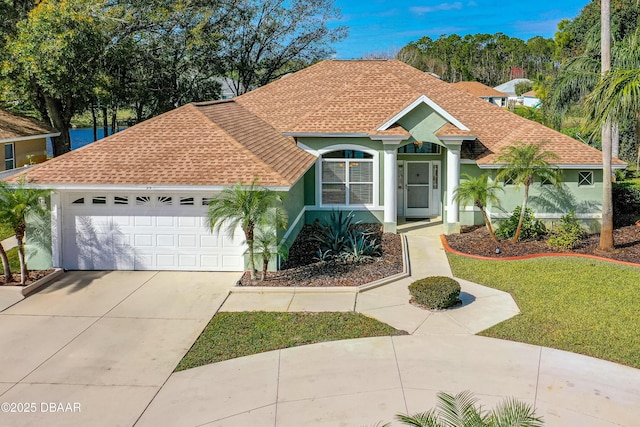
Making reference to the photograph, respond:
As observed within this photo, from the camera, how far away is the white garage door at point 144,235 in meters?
15.1

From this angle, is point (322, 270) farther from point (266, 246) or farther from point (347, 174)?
point (347, 174)

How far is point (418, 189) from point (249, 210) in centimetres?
1000

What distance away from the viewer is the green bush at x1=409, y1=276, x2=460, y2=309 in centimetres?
1210

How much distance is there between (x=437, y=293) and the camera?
478 inches

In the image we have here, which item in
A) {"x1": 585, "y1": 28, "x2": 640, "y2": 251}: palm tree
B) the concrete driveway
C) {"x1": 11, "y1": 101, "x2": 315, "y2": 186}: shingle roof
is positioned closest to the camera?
the concrete driveway

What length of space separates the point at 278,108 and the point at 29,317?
13.8 m

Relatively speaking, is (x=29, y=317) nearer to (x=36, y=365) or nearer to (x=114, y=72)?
(x=36, y=365)

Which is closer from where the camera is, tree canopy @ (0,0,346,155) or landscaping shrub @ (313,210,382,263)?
landscaping shrub @ (313,210,382,263)

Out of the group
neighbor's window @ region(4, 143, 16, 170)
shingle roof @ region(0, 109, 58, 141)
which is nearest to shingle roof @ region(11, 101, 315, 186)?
shingle roof @ region(0, 109, 58, 141)

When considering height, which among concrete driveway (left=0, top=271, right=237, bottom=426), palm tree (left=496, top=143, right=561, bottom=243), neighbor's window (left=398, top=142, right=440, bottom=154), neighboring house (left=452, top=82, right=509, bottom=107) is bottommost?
concrete driveway (left=0, top=271, right=237, bottom=426)

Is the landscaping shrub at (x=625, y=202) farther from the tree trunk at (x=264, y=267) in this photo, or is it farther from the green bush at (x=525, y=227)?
the tree trunk at (x=264, y=267)

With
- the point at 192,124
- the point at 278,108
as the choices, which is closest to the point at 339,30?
the point at 278,108

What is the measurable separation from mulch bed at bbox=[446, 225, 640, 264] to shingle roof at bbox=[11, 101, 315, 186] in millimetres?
5671

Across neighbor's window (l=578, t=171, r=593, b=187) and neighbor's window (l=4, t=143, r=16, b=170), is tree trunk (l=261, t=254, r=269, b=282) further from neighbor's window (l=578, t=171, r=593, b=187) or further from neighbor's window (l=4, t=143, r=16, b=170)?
neighbor's window (l=4, t=143, r=16, b=170)
